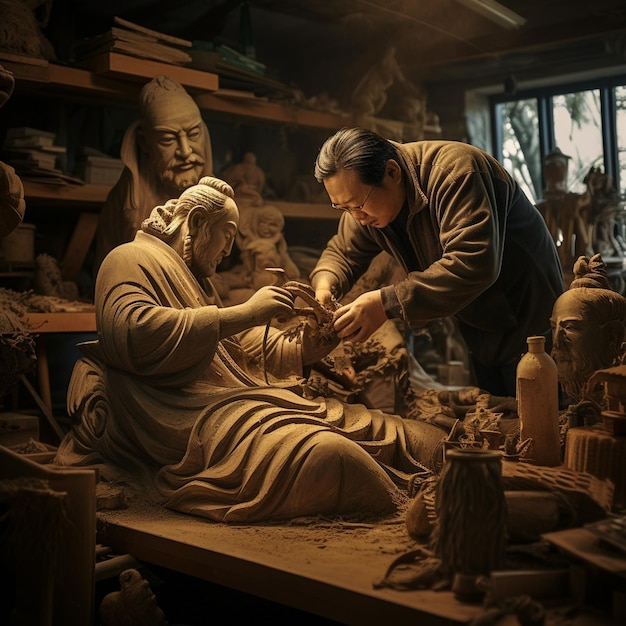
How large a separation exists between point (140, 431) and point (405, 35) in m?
6.09

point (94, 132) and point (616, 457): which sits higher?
point (94, 132)

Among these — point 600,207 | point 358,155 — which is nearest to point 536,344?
point 358,155

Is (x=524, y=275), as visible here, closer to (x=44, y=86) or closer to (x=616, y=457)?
(x=616, y=457)

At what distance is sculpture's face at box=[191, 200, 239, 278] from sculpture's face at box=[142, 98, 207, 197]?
2169mm

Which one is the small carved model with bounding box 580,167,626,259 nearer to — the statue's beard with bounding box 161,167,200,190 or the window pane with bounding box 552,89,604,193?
the window pane with bounding box 552,89,604,193

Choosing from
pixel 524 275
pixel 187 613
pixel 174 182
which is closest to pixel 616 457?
pixel 524 275

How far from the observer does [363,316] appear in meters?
4.50

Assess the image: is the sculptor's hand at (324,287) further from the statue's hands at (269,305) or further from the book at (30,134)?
the book at (30,134)

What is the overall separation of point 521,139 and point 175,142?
186 inches

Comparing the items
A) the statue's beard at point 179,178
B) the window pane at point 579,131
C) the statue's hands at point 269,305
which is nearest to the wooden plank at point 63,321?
the statue's beard at point 179,178

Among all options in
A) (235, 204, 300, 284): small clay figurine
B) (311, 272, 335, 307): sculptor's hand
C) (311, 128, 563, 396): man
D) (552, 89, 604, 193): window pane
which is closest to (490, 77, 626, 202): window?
(552, 89, 604, 193): window pane

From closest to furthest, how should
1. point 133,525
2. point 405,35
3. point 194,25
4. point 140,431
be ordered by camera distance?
point 133,525 < point 140,431 < point 194,25 < point 405,35

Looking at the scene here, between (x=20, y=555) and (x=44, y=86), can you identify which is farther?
(x=44, y=86)

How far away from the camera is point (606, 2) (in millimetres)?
8328
